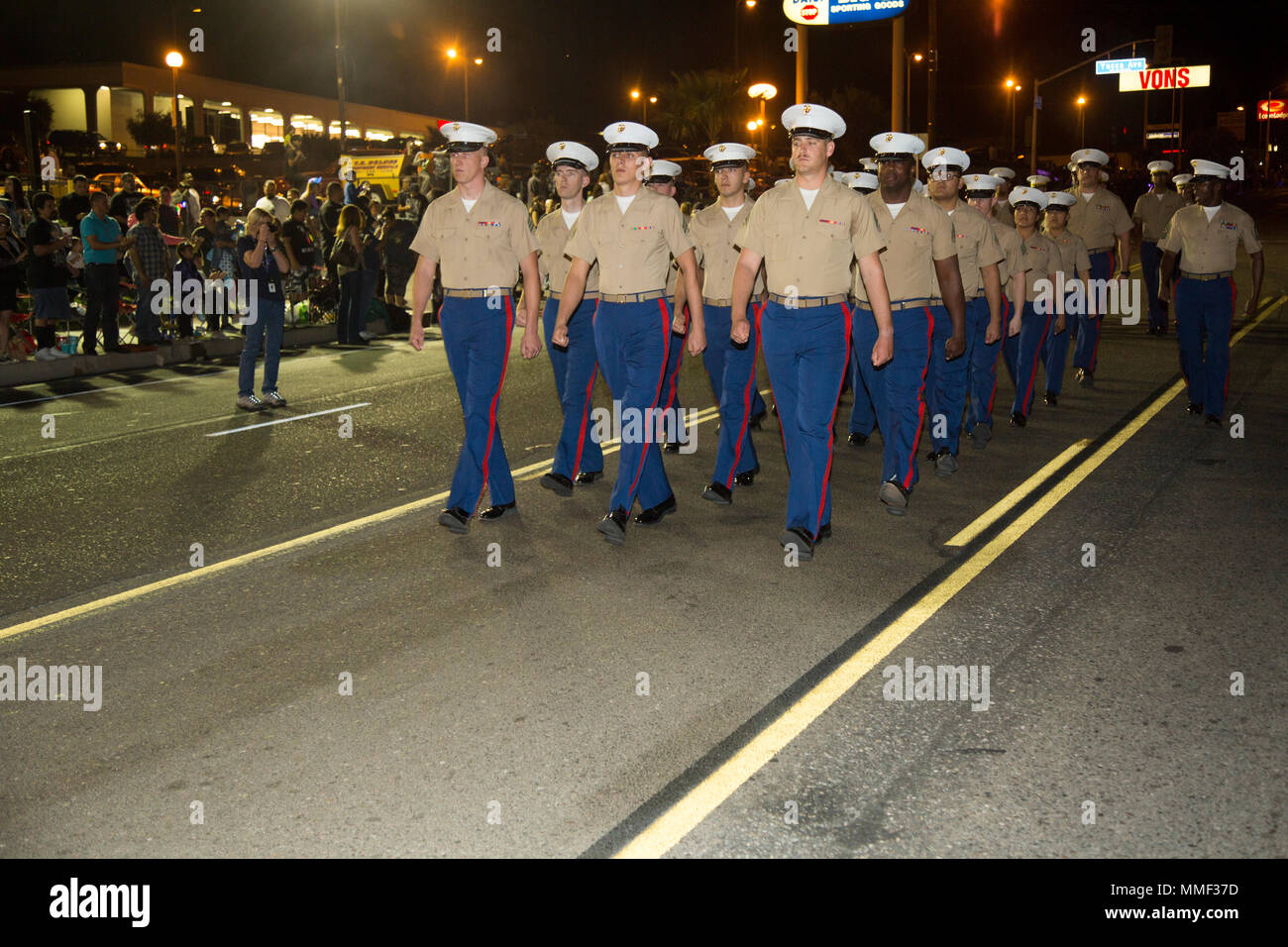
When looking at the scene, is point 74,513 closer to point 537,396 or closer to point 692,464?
point 692,464

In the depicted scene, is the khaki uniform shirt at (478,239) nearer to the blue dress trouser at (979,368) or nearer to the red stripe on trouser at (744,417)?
the red stripe on trouser at (744,417)

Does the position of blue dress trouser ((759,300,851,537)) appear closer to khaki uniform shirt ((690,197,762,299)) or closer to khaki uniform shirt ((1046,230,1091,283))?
khaki uniform shirt ((690,197,762,299))

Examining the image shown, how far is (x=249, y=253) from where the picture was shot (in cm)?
1130

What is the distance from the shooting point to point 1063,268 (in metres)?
11.4

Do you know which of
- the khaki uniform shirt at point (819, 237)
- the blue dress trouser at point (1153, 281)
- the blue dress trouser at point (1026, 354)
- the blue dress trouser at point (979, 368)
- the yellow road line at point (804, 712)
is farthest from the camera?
the blue dress trouser at point (1153, 281)

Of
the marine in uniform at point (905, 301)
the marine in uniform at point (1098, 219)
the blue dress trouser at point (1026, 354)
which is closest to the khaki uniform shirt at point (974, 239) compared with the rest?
the marine in uniform at point (905, 301)

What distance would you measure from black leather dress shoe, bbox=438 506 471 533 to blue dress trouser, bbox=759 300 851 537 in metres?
1.84

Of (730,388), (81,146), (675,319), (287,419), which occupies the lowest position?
(287,419)

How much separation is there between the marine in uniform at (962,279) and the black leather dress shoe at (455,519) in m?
3.33

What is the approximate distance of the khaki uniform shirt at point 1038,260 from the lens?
1104 cm

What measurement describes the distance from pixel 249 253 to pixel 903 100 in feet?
56.1

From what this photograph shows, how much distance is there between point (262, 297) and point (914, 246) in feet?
20.2

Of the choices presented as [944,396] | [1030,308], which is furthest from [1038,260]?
[944,396]

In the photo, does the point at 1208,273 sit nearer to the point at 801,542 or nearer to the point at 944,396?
the point at 944,396
